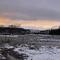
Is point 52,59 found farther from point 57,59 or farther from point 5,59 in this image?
point 5,59

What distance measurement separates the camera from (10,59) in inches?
520

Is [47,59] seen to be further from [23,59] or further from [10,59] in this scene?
[10,59]

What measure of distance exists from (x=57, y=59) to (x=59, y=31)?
4818cm

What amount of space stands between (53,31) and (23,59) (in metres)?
51.8

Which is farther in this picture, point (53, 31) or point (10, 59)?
point (53, 31)

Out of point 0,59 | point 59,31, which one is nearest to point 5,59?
point 0,59

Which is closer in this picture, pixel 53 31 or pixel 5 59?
pixel 5 59

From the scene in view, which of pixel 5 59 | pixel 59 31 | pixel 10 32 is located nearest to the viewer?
pixel 5 59

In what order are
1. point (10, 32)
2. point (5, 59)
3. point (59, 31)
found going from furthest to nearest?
point (10, 32) → point (59, 31) → point (5, 59)

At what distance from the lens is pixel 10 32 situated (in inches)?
2731

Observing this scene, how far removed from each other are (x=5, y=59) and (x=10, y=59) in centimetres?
36

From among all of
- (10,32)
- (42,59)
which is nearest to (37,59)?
(42,59)

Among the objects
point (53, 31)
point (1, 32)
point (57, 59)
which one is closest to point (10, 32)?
point (1, 32)

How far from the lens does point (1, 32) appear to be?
64500mm
